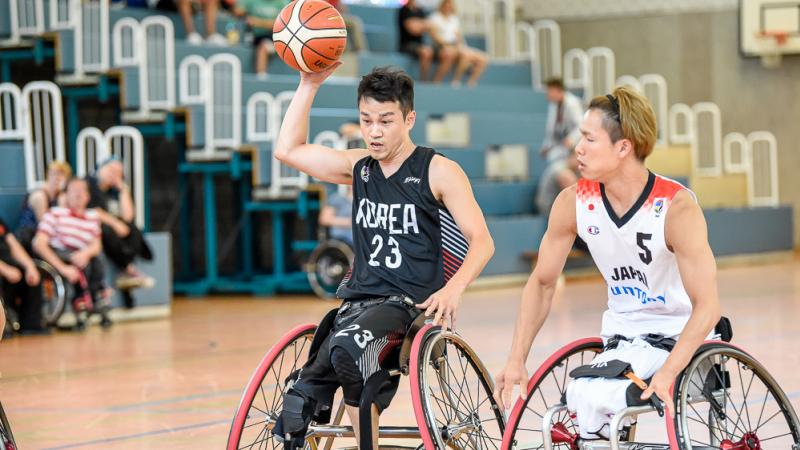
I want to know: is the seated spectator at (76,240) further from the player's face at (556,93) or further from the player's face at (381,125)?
the player's face at (381,125)

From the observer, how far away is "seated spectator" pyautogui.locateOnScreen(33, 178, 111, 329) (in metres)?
9.46

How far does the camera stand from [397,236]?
4.07m

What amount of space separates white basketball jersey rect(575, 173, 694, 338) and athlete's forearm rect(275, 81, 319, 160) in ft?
3.26

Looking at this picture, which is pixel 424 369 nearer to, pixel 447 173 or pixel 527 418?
pixel 447 173

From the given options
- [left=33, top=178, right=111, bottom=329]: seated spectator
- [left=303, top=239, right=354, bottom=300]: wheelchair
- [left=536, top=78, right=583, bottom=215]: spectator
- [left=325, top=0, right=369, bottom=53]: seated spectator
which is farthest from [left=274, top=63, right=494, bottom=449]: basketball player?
[left=325, top=0, right=369, bottom=53]: seated spectator

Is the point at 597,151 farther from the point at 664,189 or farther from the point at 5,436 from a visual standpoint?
the point at 5,436

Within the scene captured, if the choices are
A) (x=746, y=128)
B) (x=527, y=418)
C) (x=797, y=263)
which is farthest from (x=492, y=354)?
(x=746, y=128)

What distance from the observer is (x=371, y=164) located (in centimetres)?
422

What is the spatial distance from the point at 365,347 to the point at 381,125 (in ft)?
2.30

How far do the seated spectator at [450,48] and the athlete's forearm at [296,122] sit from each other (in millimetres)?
10956

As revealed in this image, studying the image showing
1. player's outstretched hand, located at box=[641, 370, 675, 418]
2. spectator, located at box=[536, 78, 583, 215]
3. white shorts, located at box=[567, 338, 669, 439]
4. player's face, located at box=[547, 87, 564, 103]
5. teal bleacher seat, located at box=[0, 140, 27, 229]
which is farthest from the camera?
player's face, located at box=[547, 87, 564, 103]

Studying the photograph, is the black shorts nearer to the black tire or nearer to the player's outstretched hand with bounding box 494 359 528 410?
the player's outstretched hand with bounding box 494 359 528 410

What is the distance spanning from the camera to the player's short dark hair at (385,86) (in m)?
4.05

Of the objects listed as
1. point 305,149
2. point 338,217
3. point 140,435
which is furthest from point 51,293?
point 305,149
